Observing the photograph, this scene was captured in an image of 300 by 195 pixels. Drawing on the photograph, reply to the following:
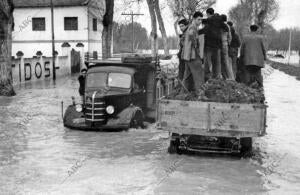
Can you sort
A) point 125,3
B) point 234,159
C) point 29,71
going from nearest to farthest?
point 234,159, point 29,71, point 125,3

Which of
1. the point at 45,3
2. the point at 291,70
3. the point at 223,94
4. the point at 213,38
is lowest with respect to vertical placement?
the point at 291,70

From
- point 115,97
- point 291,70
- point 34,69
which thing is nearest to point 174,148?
point 115,97

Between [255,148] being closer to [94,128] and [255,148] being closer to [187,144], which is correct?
[187,144]

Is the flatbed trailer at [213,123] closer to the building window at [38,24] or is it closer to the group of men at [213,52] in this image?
the group of men at [213,52]

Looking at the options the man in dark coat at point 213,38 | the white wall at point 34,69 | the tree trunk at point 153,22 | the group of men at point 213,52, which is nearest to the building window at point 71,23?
the tree trunk at point 153,22

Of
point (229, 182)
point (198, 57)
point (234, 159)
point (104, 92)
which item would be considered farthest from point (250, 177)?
point (104, 92)

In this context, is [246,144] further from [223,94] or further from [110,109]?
[110,109]

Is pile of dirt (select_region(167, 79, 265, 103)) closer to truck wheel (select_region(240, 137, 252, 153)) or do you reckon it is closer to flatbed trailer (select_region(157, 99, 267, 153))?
flatbed trailer (select_region(157, 99, 267, 153))

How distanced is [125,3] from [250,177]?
121 ft

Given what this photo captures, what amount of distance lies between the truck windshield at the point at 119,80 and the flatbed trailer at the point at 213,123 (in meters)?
4.08

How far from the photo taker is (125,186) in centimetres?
794

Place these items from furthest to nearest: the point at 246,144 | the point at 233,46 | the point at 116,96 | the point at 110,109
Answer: the point at 233,46
the point at 116,96
the point at 110,109
the point at 246,144

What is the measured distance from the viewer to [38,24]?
52.8 metres

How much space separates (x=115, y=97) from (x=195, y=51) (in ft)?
8.94
